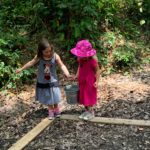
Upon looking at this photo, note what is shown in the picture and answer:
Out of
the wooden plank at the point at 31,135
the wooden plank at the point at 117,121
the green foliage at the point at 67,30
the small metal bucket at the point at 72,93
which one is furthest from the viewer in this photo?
the green foliage at the point at 67,30

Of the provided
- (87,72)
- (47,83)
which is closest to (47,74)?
(47,83)

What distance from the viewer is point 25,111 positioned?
6.41 meters

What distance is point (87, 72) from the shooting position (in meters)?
5.62

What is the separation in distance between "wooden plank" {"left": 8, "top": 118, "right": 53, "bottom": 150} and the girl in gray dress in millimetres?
177

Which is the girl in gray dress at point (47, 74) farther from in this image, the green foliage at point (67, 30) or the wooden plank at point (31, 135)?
A: the green foliage at point (67, 30)

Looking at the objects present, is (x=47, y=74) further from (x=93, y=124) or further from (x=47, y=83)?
(x=93, y=124)

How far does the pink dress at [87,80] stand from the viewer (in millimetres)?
5578

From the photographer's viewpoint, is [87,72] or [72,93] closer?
[87,72]

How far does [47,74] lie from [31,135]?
0.94m

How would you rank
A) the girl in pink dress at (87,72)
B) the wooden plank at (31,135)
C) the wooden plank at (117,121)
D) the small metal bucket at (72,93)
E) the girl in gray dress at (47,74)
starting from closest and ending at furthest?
the wooden plank at (31,135) < the girl in pink dress at (87,72) < the wooden plank at (117,121) < the girl in gray dress at (47,74) < the small metal bucket at (72,93)

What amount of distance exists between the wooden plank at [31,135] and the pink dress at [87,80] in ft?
2.17

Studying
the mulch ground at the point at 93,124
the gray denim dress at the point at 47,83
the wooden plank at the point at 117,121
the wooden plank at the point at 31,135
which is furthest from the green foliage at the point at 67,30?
the wooden plank at the point at 117,121

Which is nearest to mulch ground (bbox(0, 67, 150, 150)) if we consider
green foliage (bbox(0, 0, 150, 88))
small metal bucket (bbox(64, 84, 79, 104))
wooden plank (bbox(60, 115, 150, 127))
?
wooden plank (bbox(60, 115, 150, 127))

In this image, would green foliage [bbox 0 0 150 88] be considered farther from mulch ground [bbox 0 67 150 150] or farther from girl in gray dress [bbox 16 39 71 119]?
girl in gray dress [bbox 16 39 71 119]
